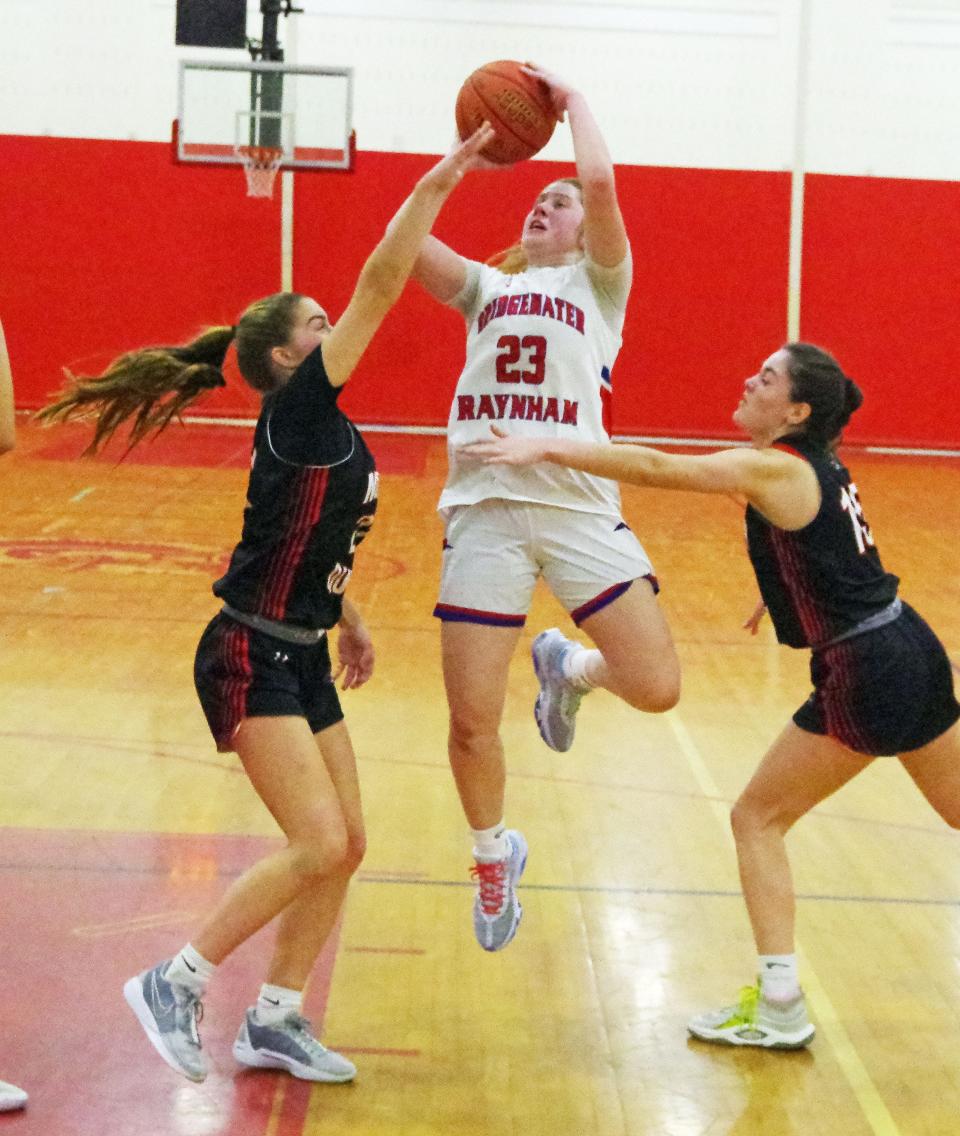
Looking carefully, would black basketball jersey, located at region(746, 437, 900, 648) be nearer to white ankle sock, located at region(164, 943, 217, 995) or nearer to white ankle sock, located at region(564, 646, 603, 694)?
white ankle sock, located at region(564, 646, 603, 694)

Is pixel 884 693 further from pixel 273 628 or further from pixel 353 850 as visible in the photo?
pixel 273 628

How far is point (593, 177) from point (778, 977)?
6.84 feet

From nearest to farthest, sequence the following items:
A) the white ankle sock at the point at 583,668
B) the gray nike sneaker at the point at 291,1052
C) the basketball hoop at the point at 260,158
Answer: the gray nike sneaker at the point at 291,1052, the white ankle sock at the point at 583,668, the basketball hoop at the point at 260,158

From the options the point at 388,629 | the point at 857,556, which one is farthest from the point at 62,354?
the point at 857,556

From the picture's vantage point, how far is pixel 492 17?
15258mm

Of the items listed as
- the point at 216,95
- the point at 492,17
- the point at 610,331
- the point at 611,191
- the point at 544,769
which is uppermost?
the point at 492,17

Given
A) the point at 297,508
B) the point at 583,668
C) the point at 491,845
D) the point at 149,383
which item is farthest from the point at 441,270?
the point at 491,845

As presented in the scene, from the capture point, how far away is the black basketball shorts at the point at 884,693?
11.9 ft

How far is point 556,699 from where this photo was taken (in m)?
4.94

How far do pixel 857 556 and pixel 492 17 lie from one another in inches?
501

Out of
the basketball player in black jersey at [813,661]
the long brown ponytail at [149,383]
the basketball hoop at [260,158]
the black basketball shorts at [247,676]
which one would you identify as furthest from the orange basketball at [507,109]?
the basketball hoop at [260,158]

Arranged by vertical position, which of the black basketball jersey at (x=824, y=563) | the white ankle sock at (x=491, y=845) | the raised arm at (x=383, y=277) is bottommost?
the white ankle sock at (x=491, y=845)

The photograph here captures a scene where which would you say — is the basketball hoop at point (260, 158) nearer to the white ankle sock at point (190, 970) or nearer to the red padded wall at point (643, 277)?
the red padded wall at point (643, 277)

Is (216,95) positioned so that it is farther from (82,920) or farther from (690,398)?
(82,920)
